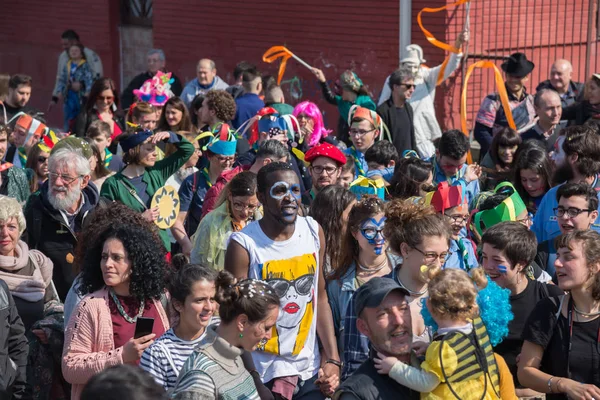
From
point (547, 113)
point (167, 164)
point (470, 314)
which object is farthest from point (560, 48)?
point (470, 314)

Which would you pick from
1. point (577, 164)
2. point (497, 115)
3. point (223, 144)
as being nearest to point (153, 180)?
point (223, 144)

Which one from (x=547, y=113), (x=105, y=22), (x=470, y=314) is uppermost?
(x=105, y=22)

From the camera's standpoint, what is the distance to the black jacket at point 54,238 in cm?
718

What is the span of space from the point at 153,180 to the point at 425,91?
15.0 feet

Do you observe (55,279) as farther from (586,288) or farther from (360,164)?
(586,288)

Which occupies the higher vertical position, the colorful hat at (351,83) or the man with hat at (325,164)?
the colorful hat at (351,83)

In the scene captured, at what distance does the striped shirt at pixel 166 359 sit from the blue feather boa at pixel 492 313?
3.84ft

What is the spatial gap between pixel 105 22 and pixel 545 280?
44.8 feet

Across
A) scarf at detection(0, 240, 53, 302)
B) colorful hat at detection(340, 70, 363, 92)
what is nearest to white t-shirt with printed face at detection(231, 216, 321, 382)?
scarf at detection(0, 240, 53, 302)

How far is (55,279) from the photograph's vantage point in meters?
7.18

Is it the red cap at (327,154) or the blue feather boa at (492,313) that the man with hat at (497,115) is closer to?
the red cap at (327,154)

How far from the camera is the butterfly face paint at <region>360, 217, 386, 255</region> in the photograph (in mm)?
5734

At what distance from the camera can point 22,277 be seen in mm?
6273

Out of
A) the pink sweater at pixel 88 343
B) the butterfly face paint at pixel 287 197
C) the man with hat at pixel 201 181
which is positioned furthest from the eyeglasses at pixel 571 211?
the pink sweater at pixel 88 343
